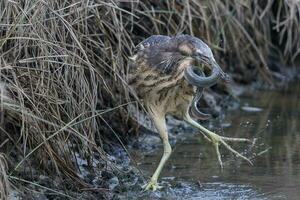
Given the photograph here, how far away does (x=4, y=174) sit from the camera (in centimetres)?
429

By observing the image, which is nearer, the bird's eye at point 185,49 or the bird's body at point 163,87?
the bird's eye at point 185,49

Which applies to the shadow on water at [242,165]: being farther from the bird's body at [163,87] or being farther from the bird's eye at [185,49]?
the bird's eye at [185,49]

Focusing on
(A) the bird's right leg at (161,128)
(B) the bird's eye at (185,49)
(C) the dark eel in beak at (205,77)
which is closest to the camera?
(C) the dark eel in beak at (205,77)

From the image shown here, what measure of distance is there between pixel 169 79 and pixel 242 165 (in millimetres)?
1019

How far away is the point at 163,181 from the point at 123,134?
103cm

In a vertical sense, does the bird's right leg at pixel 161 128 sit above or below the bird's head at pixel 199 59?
below

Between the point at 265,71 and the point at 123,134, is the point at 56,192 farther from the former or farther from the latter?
the point at 265,71

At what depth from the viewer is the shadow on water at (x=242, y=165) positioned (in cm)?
521

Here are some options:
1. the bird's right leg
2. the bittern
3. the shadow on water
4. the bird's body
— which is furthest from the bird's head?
the shadow on water

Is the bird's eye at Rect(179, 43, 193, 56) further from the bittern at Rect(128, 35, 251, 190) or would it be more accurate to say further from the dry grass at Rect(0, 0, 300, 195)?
the dry grass at Rect(0, 0, 300, 195)

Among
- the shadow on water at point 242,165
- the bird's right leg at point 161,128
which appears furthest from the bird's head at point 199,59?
the shadow on water at point 242,165

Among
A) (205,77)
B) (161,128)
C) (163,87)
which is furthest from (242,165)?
(205,77)

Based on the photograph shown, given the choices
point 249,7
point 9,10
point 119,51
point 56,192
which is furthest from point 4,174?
point 249,7

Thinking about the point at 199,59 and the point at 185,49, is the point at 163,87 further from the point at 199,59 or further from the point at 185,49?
the point at 199,59
